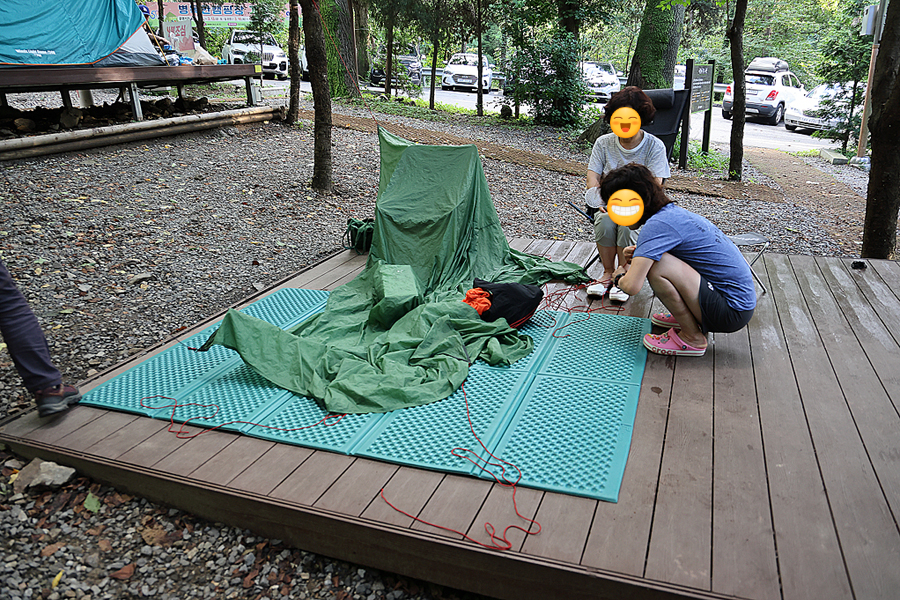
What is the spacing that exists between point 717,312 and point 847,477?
838mm

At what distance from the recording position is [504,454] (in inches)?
81.3

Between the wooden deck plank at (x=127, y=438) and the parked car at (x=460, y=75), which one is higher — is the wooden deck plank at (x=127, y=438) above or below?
below

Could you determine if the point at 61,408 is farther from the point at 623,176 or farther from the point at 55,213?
the point at 55,213

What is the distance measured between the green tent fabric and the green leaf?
0.70m

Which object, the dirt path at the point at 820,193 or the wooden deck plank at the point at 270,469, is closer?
the wooden deck plank at the point at 270,469

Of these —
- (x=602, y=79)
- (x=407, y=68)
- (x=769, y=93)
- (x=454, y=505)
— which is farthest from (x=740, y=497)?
(x=407, y=68)

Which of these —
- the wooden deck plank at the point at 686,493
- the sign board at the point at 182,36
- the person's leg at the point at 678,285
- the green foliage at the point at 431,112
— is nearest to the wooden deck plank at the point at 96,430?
the wooden deck plank at the point at 686,493

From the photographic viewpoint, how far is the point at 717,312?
2.58 meters

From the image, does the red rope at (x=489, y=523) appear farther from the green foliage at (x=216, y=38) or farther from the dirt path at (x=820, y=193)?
the green foliage at (x=216, y=38)

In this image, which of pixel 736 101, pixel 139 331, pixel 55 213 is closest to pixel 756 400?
pixel 139 331

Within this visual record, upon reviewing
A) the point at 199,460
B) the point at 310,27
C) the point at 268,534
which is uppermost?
the point at 310,27

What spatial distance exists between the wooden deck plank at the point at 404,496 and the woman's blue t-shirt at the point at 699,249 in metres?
1.28

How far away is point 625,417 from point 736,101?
19.7 ft

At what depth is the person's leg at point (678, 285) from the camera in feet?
8.34
